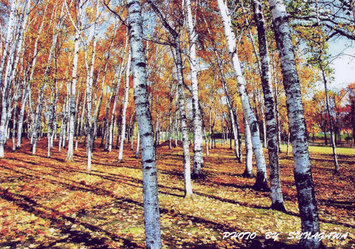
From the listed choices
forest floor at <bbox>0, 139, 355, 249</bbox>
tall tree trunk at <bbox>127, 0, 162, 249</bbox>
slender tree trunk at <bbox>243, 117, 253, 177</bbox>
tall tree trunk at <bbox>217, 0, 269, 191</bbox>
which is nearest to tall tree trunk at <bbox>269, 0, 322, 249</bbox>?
forest floor at <bbox>0, 139, 355, 249</bbox>

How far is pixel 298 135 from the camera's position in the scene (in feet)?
12.3

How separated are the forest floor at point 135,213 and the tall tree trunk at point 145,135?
132 centimetres

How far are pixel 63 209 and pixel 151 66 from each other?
1693cm

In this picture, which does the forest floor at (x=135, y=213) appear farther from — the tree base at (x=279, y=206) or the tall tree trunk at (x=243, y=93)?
the tall tree trunk at (x=243, y=93)

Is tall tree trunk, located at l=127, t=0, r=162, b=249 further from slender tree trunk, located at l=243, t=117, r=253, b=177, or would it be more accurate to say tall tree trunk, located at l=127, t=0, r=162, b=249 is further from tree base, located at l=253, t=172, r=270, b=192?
slender tree trunk, located at l=243, t=117, r=253, b=177

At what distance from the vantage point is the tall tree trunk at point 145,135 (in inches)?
118

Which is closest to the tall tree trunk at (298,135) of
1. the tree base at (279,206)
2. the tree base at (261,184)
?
the tree base at (279,206)

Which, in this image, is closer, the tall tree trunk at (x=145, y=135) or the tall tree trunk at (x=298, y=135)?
the tall tree trunk at (x=145, y=135)

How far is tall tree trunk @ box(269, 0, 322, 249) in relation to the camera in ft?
11.6

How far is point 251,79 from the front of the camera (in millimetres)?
20672

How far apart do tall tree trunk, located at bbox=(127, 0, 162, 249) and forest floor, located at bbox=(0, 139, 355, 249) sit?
4.32 feet

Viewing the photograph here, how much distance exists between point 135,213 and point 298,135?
4.80 m

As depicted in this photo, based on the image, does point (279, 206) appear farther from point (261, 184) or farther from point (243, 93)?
point (243, 93)

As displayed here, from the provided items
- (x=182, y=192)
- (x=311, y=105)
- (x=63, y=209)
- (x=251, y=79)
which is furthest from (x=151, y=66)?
(x=311, y=105)
